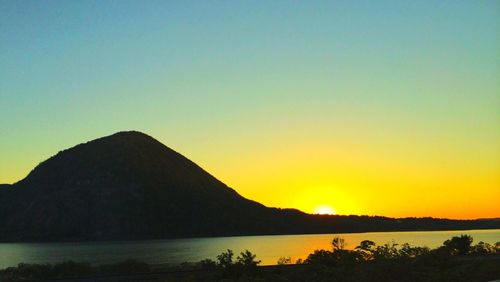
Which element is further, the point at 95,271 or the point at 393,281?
the point at 95,271

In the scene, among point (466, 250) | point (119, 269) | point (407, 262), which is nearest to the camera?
point (407, 262)

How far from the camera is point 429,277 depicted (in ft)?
61.5

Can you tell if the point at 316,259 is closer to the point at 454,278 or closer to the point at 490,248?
the point at 454,278

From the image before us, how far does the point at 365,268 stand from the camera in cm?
2066

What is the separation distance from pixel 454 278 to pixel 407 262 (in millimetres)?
1782

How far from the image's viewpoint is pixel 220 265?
2778 cm

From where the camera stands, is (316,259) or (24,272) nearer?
(316,259)

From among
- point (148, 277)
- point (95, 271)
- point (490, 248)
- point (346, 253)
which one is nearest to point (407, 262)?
point (346, 253)

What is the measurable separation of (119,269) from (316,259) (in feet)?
61.5

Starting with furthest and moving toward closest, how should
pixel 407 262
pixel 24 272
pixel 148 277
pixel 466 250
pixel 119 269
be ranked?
pixel 466 250 → pixel 119 269 → pixel 24 272 → pixel 148 277 → pixel 407 262

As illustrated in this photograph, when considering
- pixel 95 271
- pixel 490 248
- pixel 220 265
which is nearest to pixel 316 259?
pixel 220 265

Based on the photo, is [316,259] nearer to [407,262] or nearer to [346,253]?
[346,253]

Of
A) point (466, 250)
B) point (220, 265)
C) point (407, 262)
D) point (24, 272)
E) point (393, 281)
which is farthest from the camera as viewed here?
point (466, 250)

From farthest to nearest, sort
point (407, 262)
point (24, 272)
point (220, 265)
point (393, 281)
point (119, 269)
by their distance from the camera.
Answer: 1. point (119, 269)
2. point (24, 272)
3. point (220, 265)
4. point (407, 262)
5. point (393, 281)
